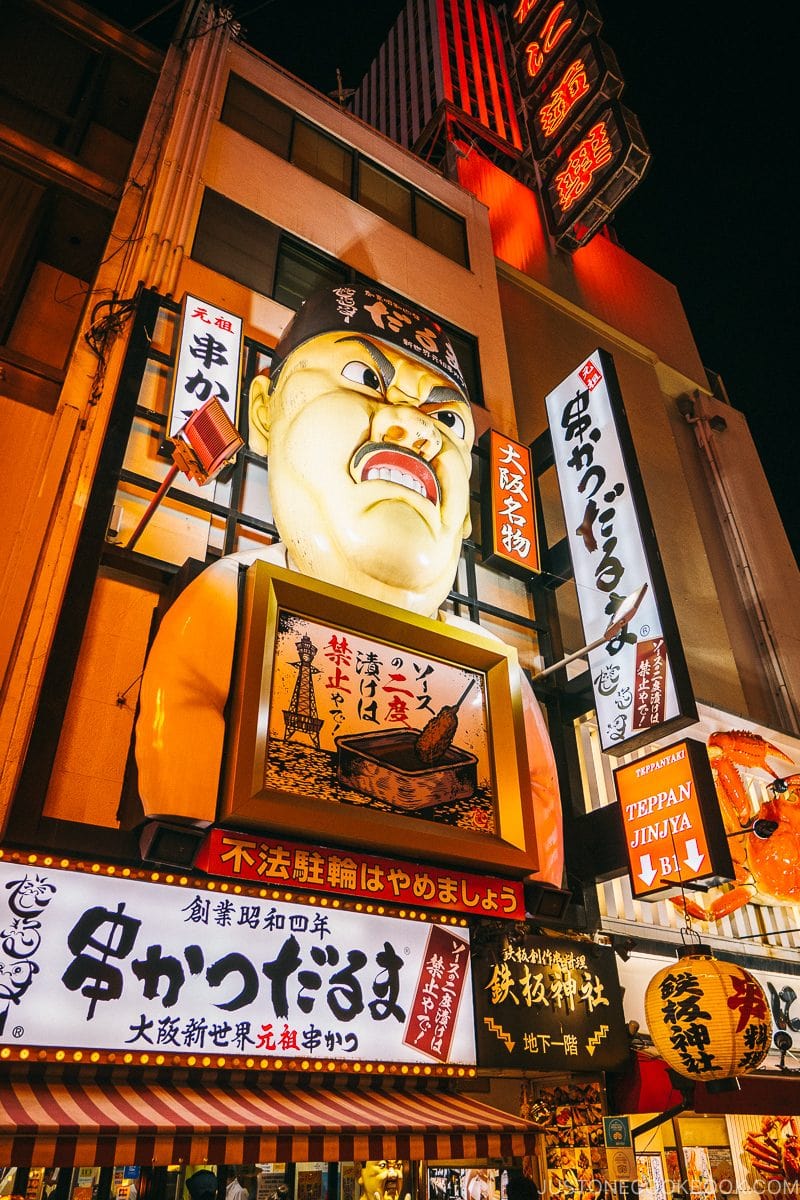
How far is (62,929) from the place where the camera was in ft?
17.0

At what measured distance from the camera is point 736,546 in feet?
58.0

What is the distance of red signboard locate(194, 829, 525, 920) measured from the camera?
5535mm

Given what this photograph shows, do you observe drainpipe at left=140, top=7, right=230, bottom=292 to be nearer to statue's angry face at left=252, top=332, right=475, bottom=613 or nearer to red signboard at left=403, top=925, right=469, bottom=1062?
statue's angry face at left=252, top=332, right=475, bottom=613

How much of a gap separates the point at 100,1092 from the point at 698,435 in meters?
18.9

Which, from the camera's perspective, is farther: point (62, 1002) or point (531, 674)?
point (531, 674)

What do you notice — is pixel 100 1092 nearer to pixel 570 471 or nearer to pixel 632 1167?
pixel 632 1167

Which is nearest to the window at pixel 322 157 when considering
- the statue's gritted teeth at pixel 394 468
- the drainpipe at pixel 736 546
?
the statue's gritted teeth at pixel 394 468

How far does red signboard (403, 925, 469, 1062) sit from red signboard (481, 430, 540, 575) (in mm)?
4812

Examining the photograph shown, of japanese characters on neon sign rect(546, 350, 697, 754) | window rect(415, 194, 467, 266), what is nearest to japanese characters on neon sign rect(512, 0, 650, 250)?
window rect(415, 194, 467, 266)

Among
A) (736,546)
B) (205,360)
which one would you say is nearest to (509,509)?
(205,360)

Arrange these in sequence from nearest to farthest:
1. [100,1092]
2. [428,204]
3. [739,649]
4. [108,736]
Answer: [100,1092]
[108,736]
[428,204]
[739,649]

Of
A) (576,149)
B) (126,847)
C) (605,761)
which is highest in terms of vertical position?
(576,149)

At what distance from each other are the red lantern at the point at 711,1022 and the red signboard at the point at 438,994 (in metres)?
1.81

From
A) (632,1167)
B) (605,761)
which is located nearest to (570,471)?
(605,761)
